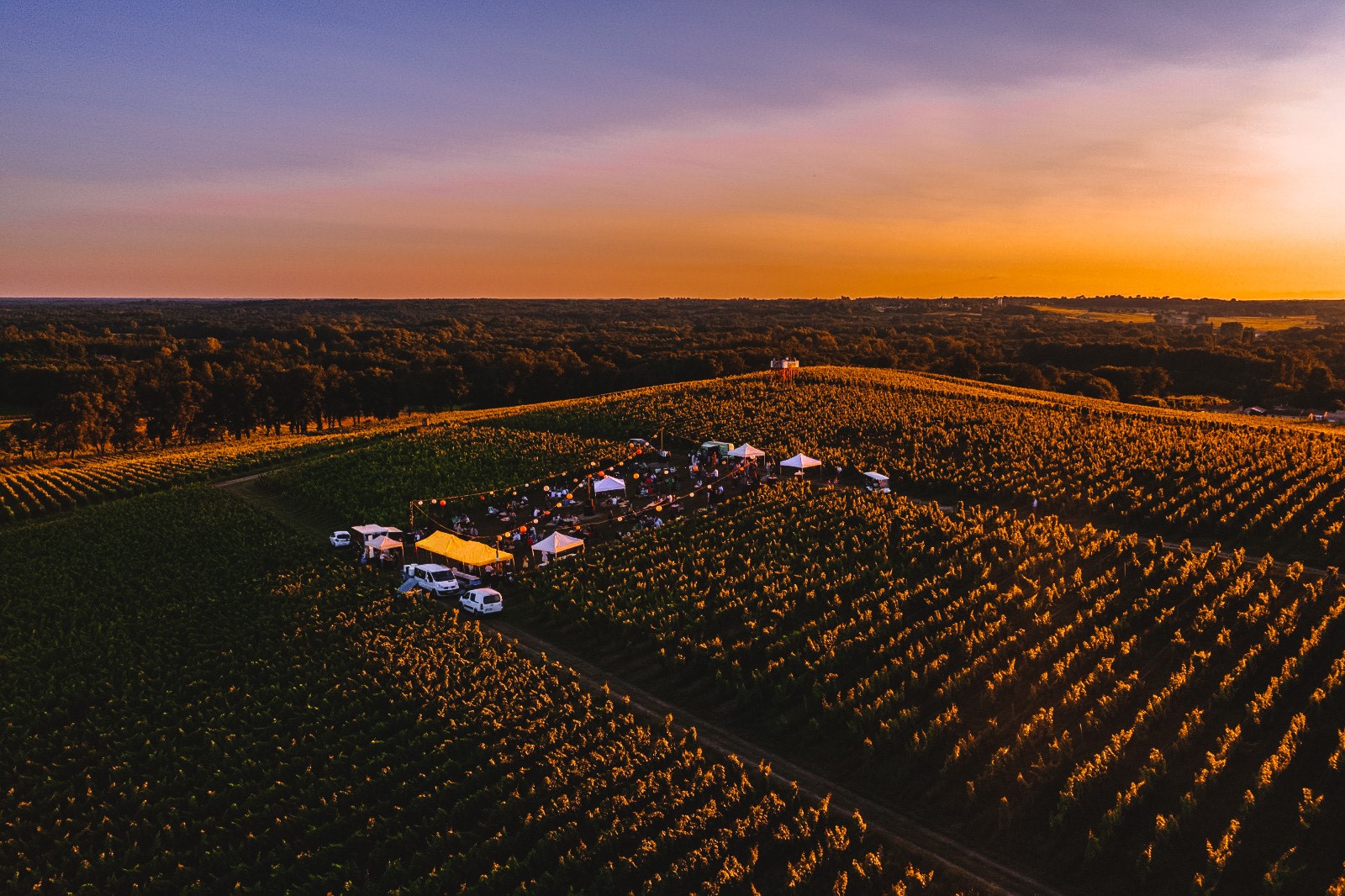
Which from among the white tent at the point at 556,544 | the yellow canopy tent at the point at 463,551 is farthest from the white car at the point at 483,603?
the white tent at the point at 556,544

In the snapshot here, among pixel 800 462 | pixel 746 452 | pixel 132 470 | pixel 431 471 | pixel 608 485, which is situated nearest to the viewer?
pixel 608 485

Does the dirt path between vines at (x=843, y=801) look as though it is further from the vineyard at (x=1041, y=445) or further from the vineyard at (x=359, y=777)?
the vineyard at (x=1041, y=445)

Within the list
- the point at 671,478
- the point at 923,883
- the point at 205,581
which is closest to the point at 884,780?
the point at 923,883

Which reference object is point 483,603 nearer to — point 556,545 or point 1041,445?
point 556,545

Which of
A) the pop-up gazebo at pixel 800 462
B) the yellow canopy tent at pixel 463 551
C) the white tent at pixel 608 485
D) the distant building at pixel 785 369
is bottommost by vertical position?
the yellow canopy tent at pixel 463 551

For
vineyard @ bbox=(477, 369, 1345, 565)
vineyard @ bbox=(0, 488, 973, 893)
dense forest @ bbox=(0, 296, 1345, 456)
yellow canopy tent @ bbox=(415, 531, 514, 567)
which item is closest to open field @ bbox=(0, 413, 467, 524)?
dense forest @ bbox=(0, 296, 1345, 456)

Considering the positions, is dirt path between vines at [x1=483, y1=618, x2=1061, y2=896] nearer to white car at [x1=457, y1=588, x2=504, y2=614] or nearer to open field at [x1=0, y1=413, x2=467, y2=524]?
white car at [x1=457, y1=588, x2=504, y2=614]

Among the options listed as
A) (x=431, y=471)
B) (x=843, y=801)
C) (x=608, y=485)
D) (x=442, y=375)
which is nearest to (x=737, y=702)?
(x=843, y=801)
